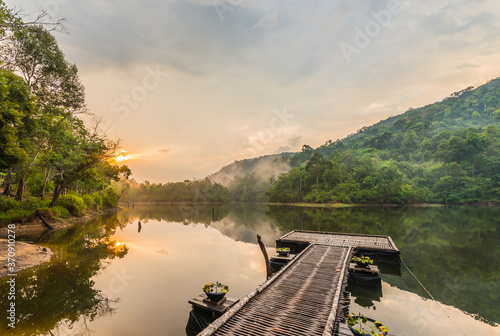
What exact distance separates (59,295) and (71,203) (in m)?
35.7

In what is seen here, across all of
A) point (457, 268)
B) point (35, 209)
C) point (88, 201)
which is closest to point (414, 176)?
point (457, 268)

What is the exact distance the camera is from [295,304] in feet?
27.1

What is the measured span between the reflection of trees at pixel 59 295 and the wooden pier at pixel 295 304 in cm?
659

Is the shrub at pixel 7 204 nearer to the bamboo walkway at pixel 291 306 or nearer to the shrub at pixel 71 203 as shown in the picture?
the shrub at pixel 71 203

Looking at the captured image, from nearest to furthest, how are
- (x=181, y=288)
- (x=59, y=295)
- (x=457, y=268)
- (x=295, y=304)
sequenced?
(x=295, y=304) < (x=59, y=295) < (x=181, y=288) < (x=457, y=268)

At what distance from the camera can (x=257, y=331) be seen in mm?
6609

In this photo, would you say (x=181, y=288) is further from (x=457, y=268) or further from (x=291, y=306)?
(x=457, y=268)

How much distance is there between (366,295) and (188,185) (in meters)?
136

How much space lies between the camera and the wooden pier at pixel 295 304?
6695 millimetres

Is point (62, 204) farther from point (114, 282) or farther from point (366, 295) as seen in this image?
point (366, 295)

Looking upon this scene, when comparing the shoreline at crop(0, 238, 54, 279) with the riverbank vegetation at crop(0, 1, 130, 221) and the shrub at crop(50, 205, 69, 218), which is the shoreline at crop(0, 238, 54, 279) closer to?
the riverbank vegetation at crop(0, 1, 130, 221)

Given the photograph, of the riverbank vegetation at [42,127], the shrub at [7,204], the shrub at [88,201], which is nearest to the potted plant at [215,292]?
the riverbank vegetation at [42,127]

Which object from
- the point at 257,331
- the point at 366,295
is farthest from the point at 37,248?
the point at 366,295

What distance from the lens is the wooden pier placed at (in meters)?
6.70
